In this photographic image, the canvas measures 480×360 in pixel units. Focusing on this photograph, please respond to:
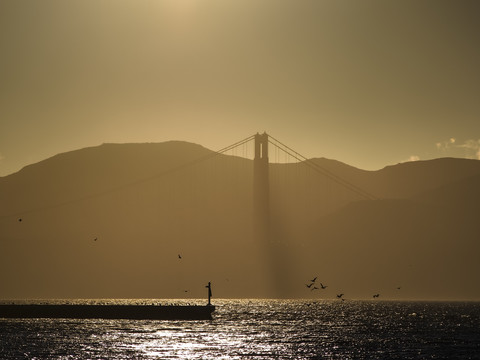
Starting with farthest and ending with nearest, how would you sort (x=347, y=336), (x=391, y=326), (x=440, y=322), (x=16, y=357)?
(x=440, y=322), (x=391, y=326), (x=347, y=336), (x=16, y=357)

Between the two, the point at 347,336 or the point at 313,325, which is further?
the point at 313,325

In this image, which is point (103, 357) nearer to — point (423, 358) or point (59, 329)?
point (423, 358)

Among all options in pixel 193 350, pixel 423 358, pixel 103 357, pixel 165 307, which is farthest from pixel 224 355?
pixel 165 307

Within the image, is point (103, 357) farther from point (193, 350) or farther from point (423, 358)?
point (423, 358)

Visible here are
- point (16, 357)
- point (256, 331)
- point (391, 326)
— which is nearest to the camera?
point (16, 357)

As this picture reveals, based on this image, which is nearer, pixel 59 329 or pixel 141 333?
pixel 141 333

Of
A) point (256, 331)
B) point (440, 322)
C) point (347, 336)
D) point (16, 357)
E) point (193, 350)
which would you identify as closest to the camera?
point (16, 357)

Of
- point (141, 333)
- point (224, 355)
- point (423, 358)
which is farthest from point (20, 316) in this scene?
point (423, 358)

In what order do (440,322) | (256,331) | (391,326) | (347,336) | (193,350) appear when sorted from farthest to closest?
(440,322) < (391,326) < (256,331) < (347,336) < (193,350)

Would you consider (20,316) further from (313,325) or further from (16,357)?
(16,357)
